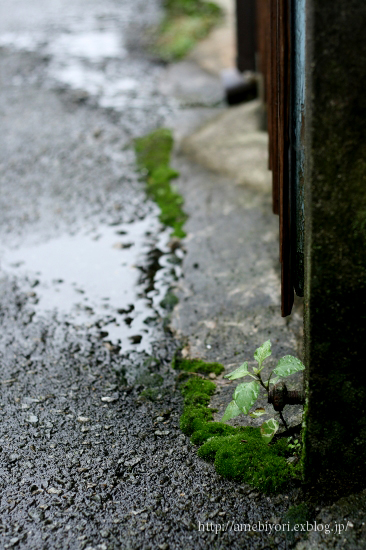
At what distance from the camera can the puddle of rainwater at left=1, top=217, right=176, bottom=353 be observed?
12.2 feet

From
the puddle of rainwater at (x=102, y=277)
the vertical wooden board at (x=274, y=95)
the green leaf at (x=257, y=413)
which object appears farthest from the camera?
the puddle of rainwater at (x=102, y=277)

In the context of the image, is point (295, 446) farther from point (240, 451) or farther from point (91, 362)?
point (91, 362)

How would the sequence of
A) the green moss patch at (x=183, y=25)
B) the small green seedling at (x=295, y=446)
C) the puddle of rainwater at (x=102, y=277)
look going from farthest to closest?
the green moss patch at (x=183, y=25) → the puddle of rainwater at (x=102, y=277) → the small green seedling at (x=295, y=446)

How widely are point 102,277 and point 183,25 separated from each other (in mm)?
6569

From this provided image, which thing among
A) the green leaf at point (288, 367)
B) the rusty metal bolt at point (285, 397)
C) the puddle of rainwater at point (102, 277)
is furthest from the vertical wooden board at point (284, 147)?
the puddle of rainwater at point (102, 277)

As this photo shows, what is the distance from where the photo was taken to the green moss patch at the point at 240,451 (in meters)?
2.46

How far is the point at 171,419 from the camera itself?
2898 mm

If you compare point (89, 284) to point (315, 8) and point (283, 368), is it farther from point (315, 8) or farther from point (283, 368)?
point (315, 8)

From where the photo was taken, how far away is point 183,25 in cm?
930

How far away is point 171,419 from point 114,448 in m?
0.33

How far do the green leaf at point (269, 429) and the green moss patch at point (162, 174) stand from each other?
225cm

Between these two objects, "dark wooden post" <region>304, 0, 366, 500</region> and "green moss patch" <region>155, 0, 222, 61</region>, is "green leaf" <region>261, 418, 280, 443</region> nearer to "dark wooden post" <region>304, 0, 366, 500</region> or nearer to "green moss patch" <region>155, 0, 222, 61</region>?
"dark wooden post" <region>304, 0, 366, 500</region>

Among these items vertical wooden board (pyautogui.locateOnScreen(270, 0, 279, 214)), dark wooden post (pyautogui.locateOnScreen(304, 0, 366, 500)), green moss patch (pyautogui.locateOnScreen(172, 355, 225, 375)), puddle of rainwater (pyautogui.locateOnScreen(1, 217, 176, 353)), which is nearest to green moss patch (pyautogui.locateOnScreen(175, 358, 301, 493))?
dark wooden post (pyautogui.locateOnScreen(304, 0, 366, 500))

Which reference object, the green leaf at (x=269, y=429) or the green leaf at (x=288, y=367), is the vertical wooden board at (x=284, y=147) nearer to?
the green leaf at (x=288, y=367)
